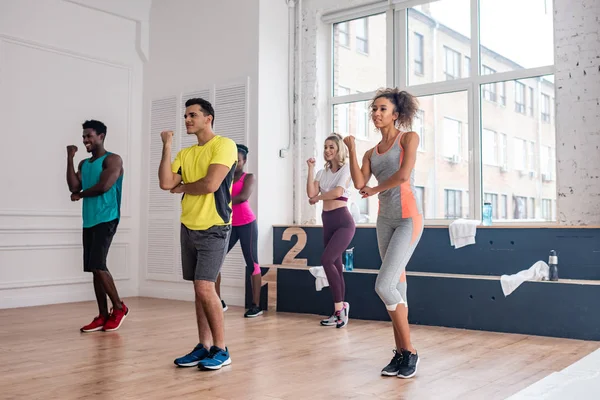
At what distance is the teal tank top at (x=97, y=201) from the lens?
445cm

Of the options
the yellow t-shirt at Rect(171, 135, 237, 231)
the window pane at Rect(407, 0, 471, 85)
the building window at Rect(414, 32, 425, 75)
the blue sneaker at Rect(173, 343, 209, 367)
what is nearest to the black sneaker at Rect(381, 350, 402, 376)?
the blue sneaker at Rect(173, 343, 209, 367)

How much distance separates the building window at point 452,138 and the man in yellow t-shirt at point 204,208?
3.32 meters

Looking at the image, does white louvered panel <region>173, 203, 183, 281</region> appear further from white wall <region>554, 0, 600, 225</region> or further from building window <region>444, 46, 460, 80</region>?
white wall <region>554, 0, 600, 225</region>

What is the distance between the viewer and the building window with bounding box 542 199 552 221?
214 inches

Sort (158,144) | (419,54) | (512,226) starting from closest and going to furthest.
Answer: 1. (512,226)
2. (419,54)
3. (158,144)

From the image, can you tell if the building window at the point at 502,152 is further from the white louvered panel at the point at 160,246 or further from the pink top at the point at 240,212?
the white louvered panel at the point at 160,246

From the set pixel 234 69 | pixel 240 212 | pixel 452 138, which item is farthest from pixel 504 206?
pixel 234 69

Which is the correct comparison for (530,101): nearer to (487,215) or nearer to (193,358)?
(487,215)

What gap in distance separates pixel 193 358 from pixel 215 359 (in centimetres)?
16

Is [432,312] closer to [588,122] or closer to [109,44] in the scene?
[588,122]

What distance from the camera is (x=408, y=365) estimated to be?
10.4 ft

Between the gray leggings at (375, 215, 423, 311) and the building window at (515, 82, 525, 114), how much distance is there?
2.96 metres

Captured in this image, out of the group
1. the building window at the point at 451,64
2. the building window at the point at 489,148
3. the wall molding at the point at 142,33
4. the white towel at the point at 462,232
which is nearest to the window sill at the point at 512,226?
A: the white towel at the point at 462,232

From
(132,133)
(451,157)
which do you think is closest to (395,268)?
(451,157)
